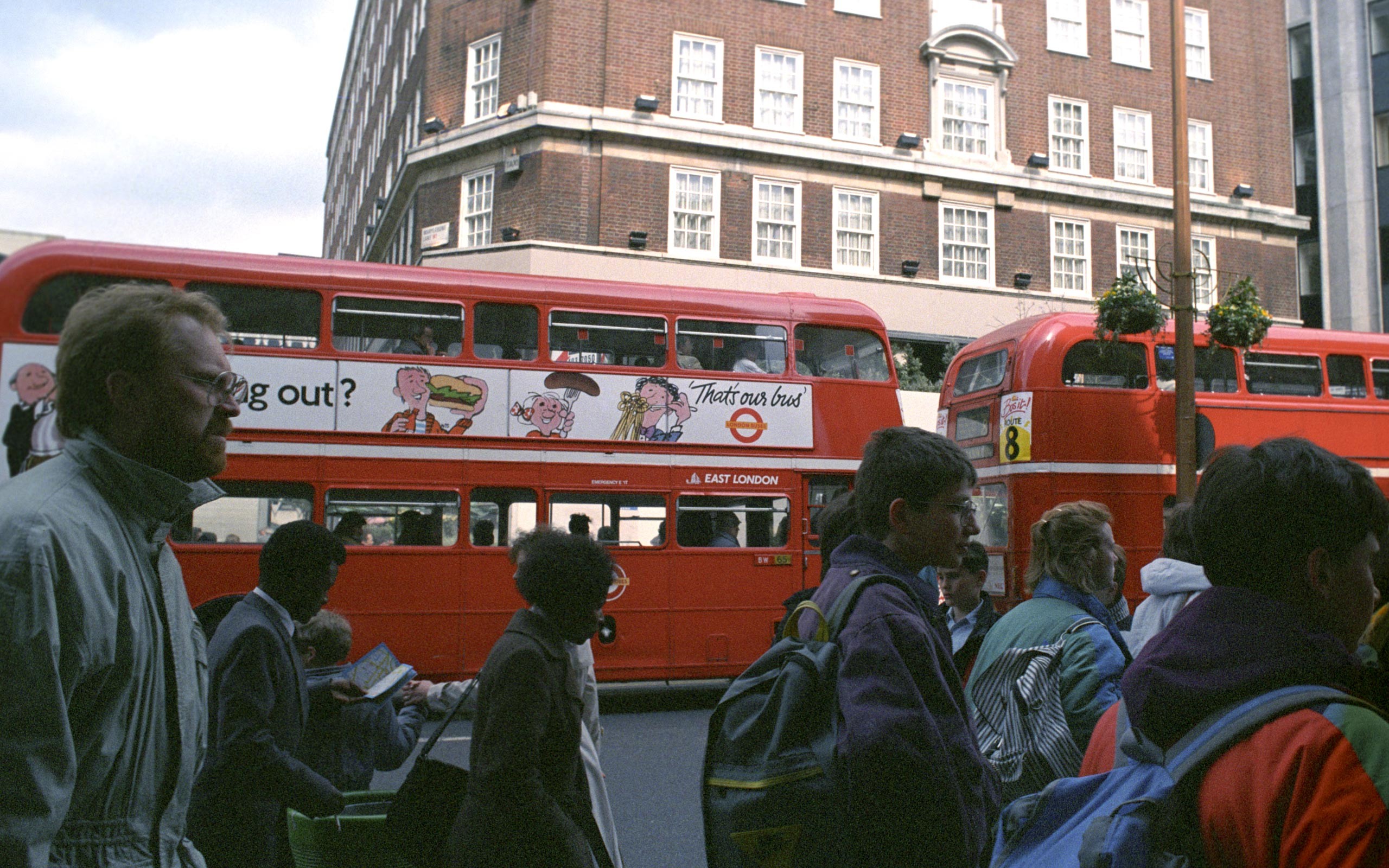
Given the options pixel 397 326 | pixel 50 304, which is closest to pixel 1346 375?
pixel 397 326

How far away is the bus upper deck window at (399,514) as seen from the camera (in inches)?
400

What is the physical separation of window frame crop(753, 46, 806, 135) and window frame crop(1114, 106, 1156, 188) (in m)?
8.40

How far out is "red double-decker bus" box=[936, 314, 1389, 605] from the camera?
12828mm

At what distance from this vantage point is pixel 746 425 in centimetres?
1144

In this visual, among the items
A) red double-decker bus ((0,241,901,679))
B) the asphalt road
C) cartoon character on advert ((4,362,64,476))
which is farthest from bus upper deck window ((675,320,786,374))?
cartoon character on advert ((4,362,64,476))

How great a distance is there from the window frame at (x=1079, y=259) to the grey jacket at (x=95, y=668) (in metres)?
24.2

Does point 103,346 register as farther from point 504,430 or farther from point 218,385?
point 504,430

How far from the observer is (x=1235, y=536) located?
1.61 metres

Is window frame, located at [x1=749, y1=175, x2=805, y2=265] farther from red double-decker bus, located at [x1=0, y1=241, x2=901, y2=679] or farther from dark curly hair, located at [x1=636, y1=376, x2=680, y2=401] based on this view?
dark curly hair, located at [x1=636, y1=376, x2=680, y2=401]

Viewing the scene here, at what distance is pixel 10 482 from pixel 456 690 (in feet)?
6.98

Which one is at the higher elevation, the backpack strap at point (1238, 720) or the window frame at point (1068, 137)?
the window frame at point (1068, 137)

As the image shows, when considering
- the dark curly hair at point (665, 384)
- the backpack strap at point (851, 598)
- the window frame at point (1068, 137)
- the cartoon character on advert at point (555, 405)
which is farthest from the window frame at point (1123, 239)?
the backpack strap at point (851, 598)

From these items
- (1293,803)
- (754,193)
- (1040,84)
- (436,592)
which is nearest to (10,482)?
(1293,803)

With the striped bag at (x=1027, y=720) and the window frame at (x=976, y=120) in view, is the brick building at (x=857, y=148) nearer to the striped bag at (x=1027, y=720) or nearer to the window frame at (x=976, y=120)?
the window frame at (x=976, y=120)
